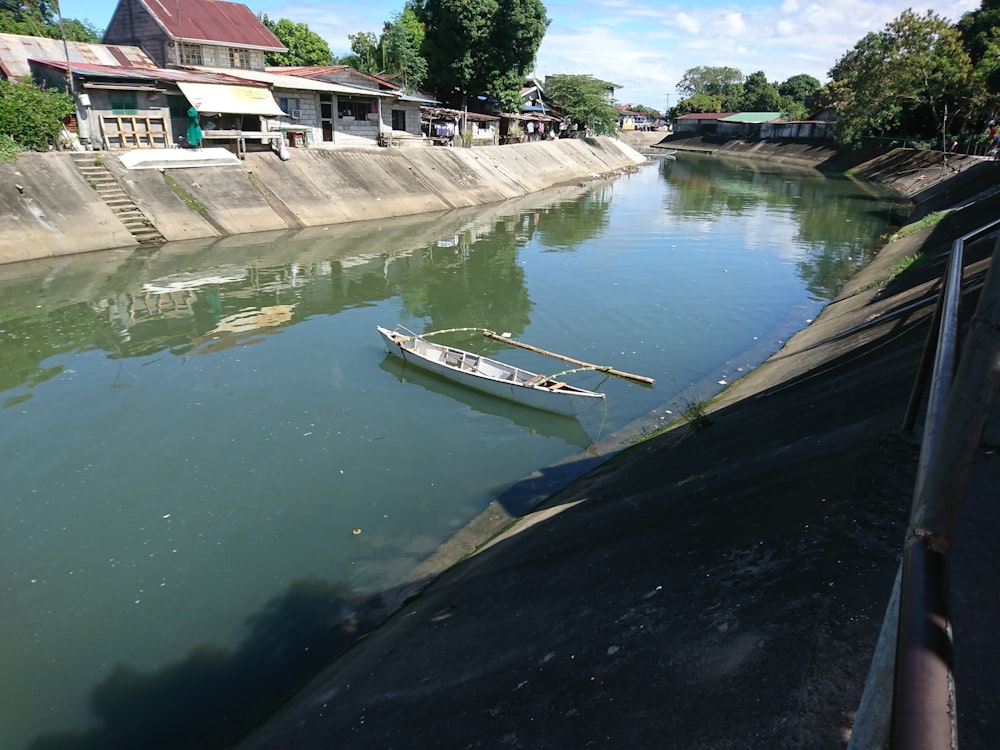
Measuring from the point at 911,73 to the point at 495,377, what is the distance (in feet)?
197

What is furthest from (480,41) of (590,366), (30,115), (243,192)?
(590,366)

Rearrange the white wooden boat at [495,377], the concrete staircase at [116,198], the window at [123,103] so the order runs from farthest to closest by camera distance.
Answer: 1. the window at [123,103]
2. the concrete staircase at [116,198]
3. the white wooden boat at [495,377]

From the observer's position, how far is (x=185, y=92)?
3594cm

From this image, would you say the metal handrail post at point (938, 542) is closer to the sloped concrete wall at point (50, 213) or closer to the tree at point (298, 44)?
the sloped concrete wall at point (50, 213)

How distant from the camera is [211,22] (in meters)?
45.2

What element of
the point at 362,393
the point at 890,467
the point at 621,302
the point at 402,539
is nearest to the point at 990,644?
the point at 890,467

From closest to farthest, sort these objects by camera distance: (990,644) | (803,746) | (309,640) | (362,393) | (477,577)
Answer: (803,746)
(990,644)
(477,577)
(309,640)
(362,393)

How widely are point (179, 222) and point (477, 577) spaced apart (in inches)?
1191

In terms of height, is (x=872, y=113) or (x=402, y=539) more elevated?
(x=872, y=113)

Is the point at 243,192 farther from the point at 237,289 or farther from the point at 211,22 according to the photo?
the point at 211,22

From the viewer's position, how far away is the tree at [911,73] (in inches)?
2137

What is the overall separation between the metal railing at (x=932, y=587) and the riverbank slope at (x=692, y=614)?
7.90 ft

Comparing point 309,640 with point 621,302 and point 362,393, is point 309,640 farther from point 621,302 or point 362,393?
point 621,302

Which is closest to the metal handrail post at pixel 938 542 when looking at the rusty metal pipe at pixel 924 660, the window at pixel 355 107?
the rusty metal pipe at pixel 924 660
